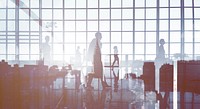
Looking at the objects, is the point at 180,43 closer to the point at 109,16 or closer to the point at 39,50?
the point at 109,16

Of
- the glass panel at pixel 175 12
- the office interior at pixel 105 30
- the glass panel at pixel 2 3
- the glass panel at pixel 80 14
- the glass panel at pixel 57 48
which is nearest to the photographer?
the office interior at pixel 105 30

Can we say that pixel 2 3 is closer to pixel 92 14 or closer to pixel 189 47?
pixel 92 14

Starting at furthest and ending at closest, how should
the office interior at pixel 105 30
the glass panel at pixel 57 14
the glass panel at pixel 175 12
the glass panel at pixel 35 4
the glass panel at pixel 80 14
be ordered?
the glass panel at pixel 35 4 < the glass panel at pixel 57 14 < the glass panel at pixel 80 14 < the glass panel at pixel 175 12 < the office interior at pixel 105 30

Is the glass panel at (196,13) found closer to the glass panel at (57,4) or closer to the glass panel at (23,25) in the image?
the glass panel at (57,4)

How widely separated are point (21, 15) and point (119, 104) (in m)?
9.62

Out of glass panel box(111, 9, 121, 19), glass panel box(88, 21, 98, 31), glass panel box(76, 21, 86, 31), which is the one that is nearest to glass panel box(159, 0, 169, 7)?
glass panel box(111, 9, 121, 19)

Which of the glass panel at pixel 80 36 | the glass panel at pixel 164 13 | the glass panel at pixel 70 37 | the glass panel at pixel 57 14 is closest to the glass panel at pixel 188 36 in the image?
the glass panel at pixel 164 13

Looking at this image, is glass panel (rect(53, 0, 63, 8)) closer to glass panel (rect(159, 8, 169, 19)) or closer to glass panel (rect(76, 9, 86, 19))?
glass panel (rect(76, 9, 86, 19))

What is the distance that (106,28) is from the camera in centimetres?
1489

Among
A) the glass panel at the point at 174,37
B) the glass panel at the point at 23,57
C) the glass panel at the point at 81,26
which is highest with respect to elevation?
the glass panel at the point at 81,26

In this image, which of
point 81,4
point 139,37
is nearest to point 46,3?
point 81,4

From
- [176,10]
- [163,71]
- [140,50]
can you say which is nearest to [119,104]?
[163,71]

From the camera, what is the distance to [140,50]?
14.7m

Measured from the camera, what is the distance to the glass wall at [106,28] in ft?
48.2
